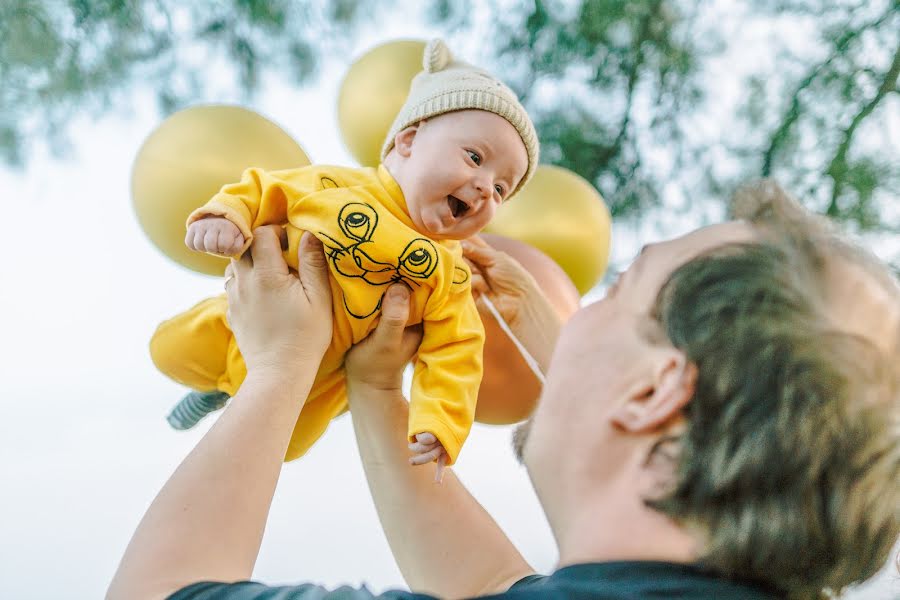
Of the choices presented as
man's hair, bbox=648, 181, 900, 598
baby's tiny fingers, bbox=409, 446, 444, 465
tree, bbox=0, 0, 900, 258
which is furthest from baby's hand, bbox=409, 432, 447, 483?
tree, bbox=0, 0, 900, 258

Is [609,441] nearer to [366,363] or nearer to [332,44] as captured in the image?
[366,363]

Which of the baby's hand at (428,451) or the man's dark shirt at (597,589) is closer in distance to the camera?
the man's dark shirt at (597,589)

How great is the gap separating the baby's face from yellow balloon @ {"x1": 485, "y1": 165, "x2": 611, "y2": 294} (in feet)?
2.28

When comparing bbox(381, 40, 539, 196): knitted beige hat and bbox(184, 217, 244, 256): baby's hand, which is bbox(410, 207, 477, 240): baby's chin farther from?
bbox(184, 217, 244, 256): baby's hand

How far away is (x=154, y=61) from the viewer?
2.67m

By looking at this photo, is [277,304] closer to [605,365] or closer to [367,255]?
[367,255]

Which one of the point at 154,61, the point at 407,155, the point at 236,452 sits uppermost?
the point at 154,61

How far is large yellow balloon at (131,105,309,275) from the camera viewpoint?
1590 mm

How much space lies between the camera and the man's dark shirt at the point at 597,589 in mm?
708

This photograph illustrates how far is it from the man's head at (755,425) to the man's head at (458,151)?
1.82 feet

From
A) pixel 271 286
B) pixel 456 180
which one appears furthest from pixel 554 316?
pixel 271 286

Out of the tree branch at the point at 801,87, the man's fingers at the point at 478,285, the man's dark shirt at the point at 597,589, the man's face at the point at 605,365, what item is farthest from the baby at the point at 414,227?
the tree branch at the point at 801,87

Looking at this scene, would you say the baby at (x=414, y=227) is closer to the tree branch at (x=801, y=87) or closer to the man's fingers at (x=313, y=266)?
the man's fingers at (x=313, y=266)

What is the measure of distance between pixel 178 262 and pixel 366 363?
626mm
